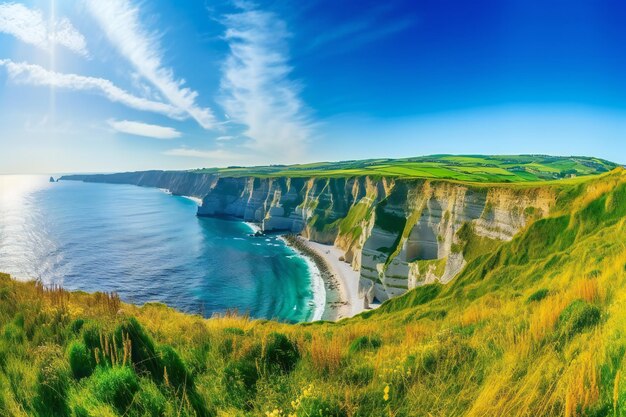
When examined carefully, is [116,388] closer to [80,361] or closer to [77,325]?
[80,361]

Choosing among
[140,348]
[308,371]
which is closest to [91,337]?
[140,348]

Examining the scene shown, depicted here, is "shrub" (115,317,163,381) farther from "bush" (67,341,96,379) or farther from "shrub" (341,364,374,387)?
"shrub" (341,364,374,387)

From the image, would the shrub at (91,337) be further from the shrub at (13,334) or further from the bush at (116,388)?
the shrub at (13,334)

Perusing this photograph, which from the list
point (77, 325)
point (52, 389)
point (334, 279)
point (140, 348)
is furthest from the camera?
point (334, 279)

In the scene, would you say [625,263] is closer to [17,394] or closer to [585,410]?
[585,410]

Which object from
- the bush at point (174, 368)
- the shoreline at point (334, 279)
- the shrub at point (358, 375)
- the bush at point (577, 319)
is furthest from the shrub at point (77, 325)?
the shoreline at point (334, 279)

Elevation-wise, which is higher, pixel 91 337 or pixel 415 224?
pixel 91 337
